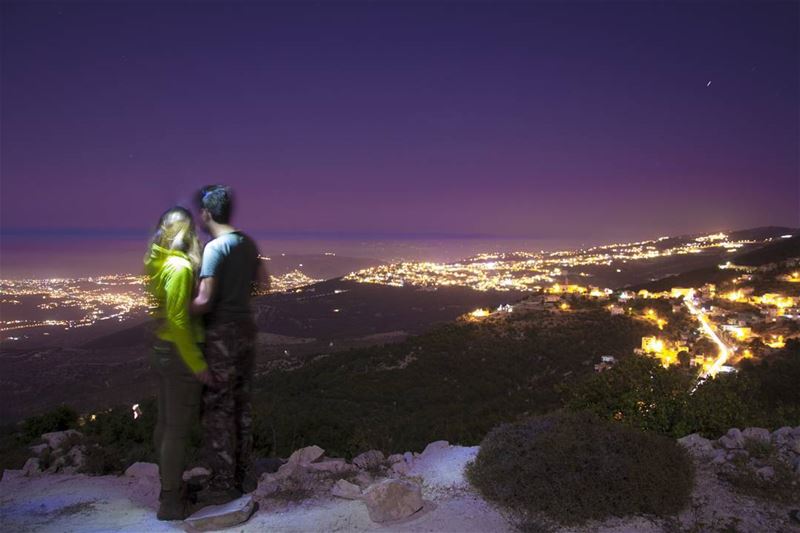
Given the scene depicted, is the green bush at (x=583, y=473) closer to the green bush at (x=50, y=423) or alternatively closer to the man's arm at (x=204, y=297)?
the man's arm at (x=204, y=297)

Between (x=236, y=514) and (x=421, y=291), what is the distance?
74566mm

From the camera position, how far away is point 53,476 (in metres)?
5.02

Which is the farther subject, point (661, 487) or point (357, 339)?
point (357, 339)

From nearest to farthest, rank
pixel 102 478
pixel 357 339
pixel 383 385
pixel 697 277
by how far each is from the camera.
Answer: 1. pixel 102 478
2. pixel 383 385
3. pixel 357 339
4. pixel 697 277

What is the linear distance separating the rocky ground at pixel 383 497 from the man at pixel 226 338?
396 millimetres

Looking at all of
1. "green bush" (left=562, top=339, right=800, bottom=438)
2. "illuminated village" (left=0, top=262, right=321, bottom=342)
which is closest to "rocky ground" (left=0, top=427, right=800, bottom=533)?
"green bush" (left=562, top=339, right=800, bottom=438)

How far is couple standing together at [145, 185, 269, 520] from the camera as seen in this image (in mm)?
3248

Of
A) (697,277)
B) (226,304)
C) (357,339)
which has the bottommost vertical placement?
(357,339)

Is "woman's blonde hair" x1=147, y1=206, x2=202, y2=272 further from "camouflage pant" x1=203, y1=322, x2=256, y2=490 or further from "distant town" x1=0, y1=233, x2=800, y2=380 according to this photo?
"camouflage pant" x1=203, y1=322, x2=256, y2=490

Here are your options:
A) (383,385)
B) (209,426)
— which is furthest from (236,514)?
(383,385)

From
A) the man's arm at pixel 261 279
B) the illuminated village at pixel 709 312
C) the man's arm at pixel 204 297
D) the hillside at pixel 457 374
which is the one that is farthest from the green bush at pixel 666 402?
the man's arm at pixel 204 297

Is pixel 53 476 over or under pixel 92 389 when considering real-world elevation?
over

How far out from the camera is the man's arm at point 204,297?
129 inches

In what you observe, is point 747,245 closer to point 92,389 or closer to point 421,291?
point 421,291
